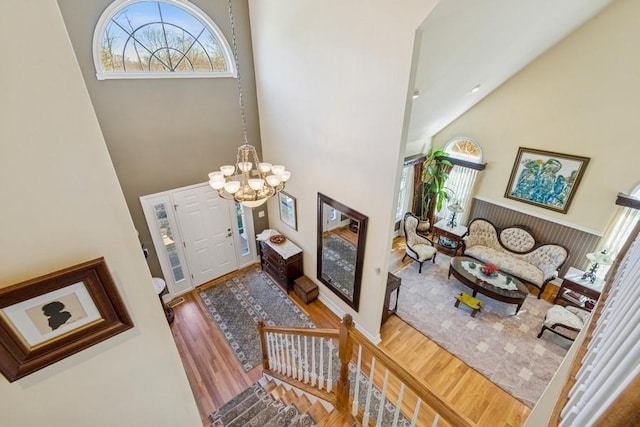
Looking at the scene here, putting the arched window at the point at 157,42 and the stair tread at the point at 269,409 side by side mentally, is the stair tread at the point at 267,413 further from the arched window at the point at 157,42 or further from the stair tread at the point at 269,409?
the arched window at the point at 157,42

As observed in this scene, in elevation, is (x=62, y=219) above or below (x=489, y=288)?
above

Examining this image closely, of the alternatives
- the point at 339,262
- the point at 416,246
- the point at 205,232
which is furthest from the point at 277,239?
the point at 416,246

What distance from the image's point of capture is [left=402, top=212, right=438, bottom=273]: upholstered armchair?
240 inches

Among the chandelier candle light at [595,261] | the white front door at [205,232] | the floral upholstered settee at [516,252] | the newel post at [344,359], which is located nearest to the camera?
the newel post at [344,359]

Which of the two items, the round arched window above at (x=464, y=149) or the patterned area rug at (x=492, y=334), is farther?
the round arched window above at (x=464, y=149)

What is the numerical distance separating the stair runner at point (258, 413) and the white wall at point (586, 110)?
589cm

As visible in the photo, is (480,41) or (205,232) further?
(205,232)

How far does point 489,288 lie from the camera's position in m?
5.03

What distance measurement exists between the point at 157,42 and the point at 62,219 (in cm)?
412

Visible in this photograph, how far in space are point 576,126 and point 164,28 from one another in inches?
271

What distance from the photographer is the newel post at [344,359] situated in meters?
2.06

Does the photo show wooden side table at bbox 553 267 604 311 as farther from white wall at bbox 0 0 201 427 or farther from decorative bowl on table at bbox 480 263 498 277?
white wall at bbox 0 0 201 427

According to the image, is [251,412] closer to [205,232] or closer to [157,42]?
[205,232]

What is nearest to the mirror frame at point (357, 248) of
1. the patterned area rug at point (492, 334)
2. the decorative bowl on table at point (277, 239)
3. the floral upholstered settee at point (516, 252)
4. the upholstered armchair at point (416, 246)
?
the decorative bowl on table at point (277, 239)
